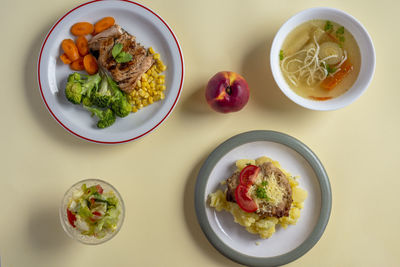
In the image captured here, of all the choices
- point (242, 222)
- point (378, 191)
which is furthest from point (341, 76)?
point (242, 222)

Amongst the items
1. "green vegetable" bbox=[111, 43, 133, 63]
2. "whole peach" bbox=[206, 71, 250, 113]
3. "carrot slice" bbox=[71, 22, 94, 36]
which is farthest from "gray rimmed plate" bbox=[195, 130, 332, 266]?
"carrot slice" bbox=[71, 22, 94, 36]

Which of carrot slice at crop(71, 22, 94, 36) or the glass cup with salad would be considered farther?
carrot slice at crop(71, 22, 94, 36)

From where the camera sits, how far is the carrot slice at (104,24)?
291 centimetres

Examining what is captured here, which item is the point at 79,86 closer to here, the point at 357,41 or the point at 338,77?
the point at 338,77

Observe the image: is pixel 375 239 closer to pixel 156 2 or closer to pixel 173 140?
pixel 173 140

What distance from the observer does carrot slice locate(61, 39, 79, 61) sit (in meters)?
2.88

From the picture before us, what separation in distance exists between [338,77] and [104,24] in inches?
Answer: 75.1

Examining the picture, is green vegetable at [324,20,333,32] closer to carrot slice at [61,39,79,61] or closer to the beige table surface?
the beige table surface

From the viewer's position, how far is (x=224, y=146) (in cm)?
287

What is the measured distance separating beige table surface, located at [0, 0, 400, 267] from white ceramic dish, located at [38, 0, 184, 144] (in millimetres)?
154

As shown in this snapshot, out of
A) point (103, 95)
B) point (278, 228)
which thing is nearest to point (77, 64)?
point (103, 95)

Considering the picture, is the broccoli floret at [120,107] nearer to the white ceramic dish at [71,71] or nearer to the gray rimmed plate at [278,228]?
the white ceramic dish at [71,71]

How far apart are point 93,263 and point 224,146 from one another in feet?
4.77

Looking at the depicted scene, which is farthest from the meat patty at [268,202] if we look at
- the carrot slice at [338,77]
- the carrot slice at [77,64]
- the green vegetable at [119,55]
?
the carrot slice at [77,64]
